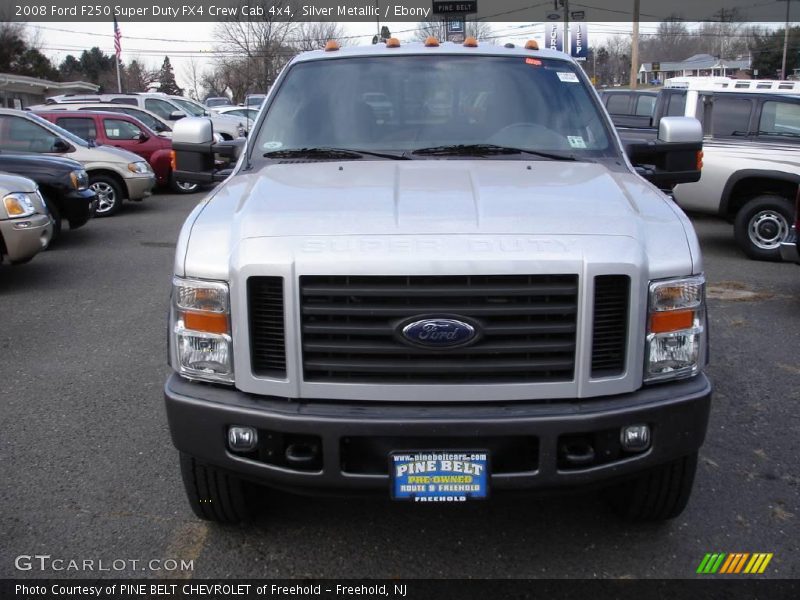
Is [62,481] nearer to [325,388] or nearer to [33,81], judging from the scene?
[325,388]

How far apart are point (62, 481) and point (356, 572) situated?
1633 mm

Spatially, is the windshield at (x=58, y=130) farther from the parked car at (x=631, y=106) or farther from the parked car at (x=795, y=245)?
the parked car at (x=795, y=245)

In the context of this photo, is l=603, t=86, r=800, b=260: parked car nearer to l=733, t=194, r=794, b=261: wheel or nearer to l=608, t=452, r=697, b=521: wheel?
l=733, t=194, r=794, b=261: wheel

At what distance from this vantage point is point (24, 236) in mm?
7812

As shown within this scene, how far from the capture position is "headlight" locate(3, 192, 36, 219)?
25.3 ft

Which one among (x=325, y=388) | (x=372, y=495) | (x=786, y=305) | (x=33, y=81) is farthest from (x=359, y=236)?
(x=33, y=81)

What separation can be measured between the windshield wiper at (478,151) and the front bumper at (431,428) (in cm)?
145

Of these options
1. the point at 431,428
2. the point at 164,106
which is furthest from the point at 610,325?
the point at 164,106

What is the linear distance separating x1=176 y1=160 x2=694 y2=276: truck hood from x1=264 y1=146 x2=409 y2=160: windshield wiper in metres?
0.20

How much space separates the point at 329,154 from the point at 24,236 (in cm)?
511

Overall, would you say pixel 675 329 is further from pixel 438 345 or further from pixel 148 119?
pixel 148 119

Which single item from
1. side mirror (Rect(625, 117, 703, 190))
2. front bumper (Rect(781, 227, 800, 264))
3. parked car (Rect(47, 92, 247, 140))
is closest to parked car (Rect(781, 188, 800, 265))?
front bumper (Rect(781, 227, 800, 264))

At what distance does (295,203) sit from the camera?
3.12 m

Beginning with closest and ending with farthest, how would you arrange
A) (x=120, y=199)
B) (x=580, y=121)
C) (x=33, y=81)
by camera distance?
(x=580, y=121) → (x=120, y=199) → (x=33, y=81)
